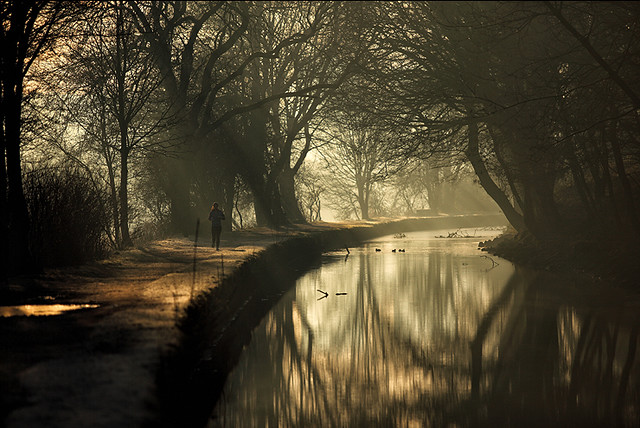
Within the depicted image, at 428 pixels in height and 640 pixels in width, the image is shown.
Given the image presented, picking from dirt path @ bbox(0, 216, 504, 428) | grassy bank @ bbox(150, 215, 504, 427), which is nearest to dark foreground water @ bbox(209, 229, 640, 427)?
grassy bank @ bbox(150, 215, 504, 427)

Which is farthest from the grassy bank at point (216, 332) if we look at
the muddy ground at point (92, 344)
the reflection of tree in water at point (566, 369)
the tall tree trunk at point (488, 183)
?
the tall tree trunk at point (488, 183)

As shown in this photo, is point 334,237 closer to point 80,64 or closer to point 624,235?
point 80,64

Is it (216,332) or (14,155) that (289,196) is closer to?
(14,155)

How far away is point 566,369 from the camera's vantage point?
37.7 ft

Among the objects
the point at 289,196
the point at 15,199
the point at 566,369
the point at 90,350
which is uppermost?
the point at 289,196

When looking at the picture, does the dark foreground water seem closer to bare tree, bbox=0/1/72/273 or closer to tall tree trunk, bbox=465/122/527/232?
bare tree, bbox=0/1/72/273

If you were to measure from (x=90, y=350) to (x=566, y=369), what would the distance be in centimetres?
646

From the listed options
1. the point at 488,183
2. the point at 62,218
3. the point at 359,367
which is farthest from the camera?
the point at 488,183

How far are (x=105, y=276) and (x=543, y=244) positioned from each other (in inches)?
695

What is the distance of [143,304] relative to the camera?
1196 centimetres

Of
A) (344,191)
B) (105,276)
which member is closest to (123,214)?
(105,276)

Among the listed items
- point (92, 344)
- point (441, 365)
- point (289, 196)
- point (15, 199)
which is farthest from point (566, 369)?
point (289, 196)

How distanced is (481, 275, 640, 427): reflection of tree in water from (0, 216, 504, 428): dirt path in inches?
149

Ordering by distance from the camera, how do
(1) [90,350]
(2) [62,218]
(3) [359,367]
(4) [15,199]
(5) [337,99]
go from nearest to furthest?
(1) [90,350], (3) [359,367], (4) [15,199], (2) [62,218], (5) [337,99]
